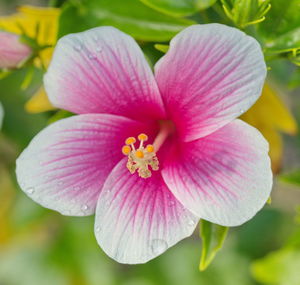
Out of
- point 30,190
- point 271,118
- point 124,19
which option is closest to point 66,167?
point 30,190

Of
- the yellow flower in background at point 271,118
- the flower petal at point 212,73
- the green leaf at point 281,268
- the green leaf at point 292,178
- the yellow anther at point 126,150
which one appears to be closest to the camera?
the flower petal at point 212,73

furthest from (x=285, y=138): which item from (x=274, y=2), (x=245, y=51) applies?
(x=245, y=51)

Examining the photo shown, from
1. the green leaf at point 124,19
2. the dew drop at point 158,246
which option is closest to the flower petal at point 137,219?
the dew drop at point 158,246

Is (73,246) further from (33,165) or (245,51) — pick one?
(245,51)

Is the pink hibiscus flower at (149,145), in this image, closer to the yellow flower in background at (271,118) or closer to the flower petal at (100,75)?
the flower petal at (100,75)

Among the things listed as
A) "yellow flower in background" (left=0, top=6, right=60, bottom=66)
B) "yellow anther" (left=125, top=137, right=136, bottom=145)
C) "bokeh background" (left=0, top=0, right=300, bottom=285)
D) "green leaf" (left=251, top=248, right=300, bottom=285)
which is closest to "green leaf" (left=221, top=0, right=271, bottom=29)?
"bokeh background" (left=0, top=0, right=300, bottom=285)

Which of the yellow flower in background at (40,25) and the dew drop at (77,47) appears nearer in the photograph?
the dew drop at (77,47)

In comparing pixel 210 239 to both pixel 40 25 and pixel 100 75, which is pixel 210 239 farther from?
pixel 40 25
